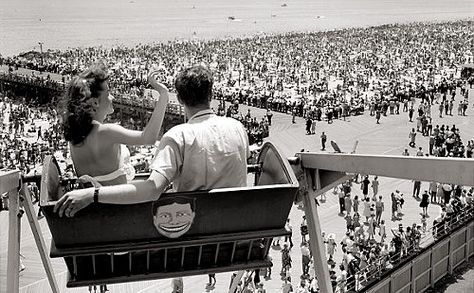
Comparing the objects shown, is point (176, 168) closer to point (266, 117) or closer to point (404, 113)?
point (266, 117)

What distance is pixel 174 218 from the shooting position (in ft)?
9.93

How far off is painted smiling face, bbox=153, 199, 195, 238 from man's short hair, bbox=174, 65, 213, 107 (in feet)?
1.87

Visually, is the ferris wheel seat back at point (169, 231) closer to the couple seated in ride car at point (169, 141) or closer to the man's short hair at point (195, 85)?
the couple seated in ride car at point (169, 141)

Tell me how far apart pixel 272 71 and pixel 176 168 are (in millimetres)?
55573

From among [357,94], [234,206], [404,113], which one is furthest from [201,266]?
[357,94]

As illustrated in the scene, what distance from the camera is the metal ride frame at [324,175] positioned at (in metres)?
2.11

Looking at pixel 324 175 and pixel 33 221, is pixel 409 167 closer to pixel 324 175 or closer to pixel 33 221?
pixel 324 175

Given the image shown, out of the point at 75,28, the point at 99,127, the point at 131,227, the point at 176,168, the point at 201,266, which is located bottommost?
the point at 201,266

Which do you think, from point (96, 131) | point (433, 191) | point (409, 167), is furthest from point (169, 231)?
point (433, 191)

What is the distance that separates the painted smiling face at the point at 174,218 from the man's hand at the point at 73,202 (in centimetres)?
35

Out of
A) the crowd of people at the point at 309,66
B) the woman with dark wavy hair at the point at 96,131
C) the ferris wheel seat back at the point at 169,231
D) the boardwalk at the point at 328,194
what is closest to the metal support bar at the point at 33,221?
the ferris wheel seat back at the point at 169,231

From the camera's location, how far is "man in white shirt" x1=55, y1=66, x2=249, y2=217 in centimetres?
286

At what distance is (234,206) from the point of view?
3072 millimetres

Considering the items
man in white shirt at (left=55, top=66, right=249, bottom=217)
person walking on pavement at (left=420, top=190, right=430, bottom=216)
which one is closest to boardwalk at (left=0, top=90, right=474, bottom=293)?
person walking on pavement at (left=420, top=190, right=430, bottom=216)
